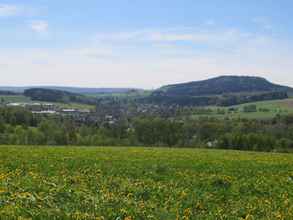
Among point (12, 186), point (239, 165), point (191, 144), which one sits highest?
point (12, 186)

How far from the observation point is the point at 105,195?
11727mm

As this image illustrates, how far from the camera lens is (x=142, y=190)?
1329 cm

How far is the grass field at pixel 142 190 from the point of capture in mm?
9805

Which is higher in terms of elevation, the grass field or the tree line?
the grass field

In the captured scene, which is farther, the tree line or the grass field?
the tree line

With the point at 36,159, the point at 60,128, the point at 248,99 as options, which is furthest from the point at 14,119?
the point at 248,99

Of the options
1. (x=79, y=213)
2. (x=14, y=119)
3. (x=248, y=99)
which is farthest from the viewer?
(x=248, y=99)

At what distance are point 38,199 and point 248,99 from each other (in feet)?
644

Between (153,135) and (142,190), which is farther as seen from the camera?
(153,135)

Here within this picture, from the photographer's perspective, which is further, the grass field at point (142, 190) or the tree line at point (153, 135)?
the tree line at point (153, 135)

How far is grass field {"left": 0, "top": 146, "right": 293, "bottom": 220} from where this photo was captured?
9.80 m

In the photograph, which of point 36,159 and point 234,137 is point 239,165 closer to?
point 36,159

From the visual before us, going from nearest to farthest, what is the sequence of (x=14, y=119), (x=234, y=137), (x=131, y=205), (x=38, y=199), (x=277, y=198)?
1. (x=38, y=199)
2. (x=131, y=205)
3. (x=277, y=198)
4. (x=234, y=137)
5. (x=14, y=119)

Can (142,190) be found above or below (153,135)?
above
